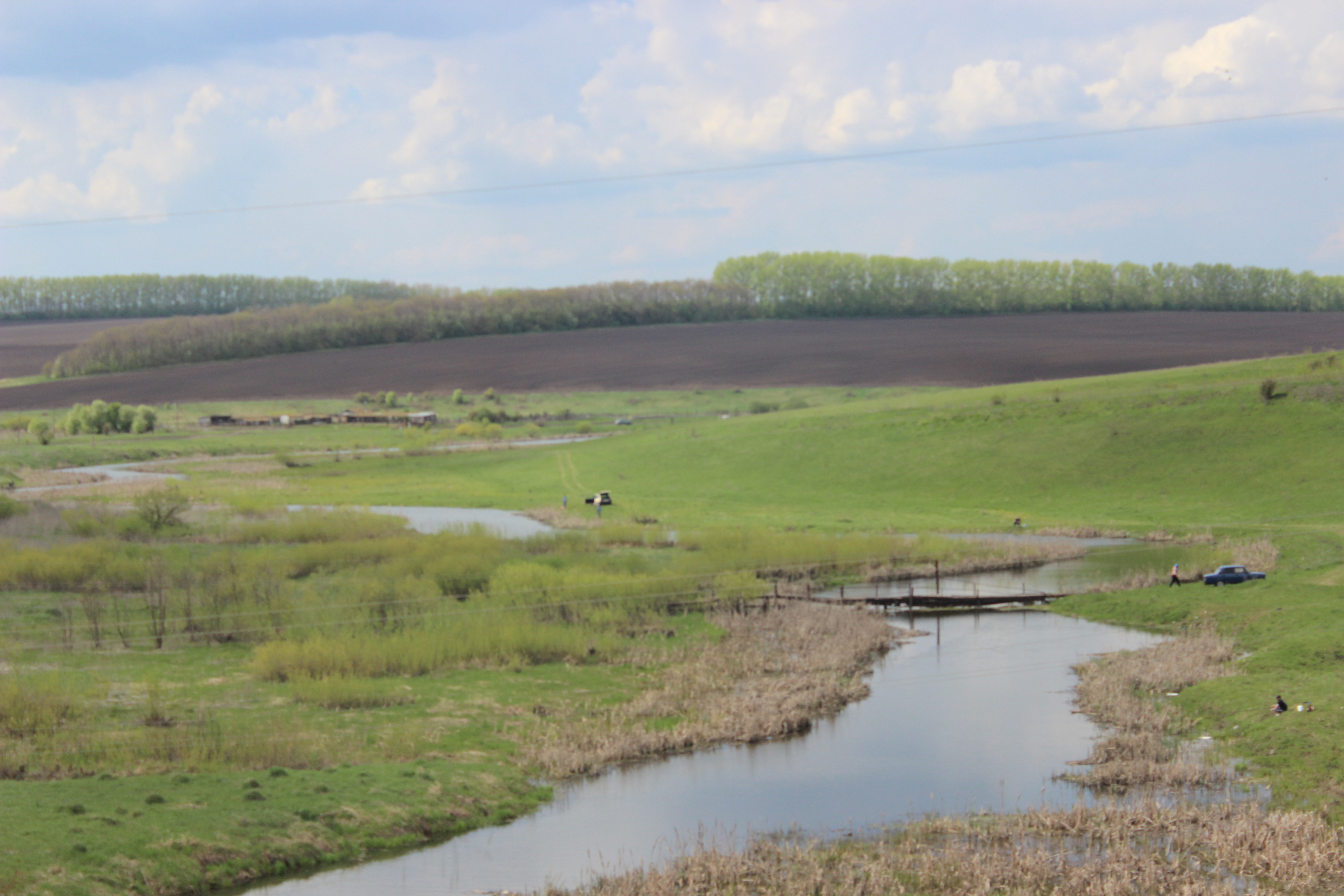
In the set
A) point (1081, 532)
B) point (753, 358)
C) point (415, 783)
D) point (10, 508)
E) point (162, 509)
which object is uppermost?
point (753, 358)

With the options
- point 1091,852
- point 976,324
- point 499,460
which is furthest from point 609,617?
point 976,324

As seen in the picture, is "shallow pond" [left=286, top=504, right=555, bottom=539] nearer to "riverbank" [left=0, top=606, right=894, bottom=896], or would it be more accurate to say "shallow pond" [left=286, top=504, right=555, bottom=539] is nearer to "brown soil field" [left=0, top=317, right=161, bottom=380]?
"riverbank" [left=0, top=606, right=894, bottom=896]

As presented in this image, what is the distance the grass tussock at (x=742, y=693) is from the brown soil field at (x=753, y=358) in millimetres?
80320

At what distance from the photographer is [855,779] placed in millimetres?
25719

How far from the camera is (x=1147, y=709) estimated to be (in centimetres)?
2881

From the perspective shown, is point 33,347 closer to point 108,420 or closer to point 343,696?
point 108,420

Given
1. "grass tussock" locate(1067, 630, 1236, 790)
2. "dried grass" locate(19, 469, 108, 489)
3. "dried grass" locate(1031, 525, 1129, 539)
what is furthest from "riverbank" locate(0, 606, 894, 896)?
"dried grass" locate(19, 469, 108, 489)

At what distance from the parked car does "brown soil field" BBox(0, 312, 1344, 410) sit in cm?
7185

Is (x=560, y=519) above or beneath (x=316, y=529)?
beneath

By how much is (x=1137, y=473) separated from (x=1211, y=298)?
13252cm

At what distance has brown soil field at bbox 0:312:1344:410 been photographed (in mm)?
125812

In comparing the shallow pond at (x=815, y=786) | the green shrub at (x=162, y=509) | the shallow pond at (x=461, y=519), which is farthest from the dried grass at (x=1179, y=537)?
the green shrub at (x=162, y=509)

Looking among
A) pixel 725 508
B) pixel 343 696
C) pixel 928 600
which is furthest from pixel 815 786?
pixel 725 508

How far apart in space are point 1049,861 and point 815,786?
23.1 feet
